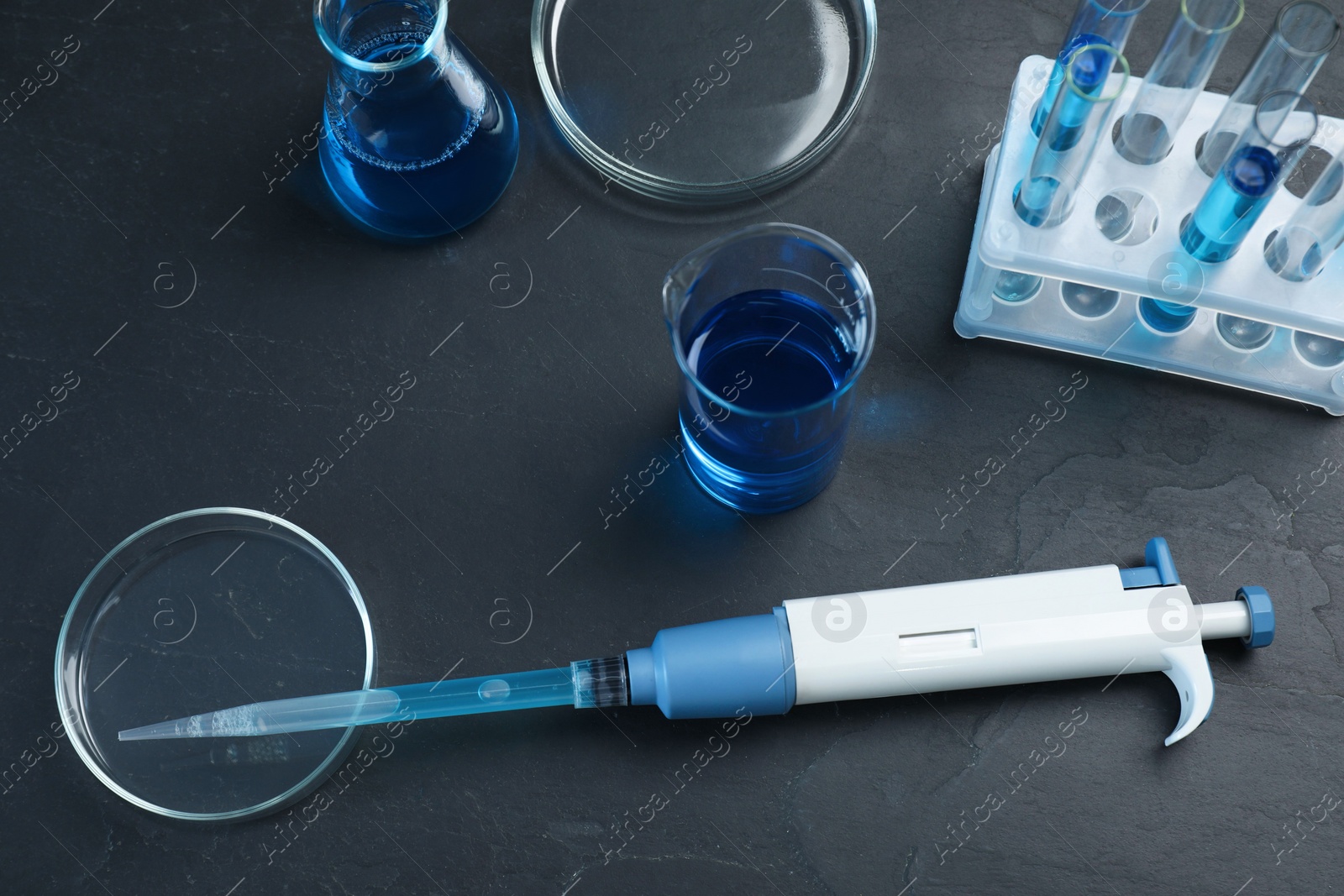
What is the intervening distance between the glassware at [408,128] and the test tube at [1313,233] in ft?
1.99

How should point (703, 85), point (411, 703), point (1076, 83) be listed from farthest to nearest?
point (703, 85)
point (411, 703)
point (1076, 83)

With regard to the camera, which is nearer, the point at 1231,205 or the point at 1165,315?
the point at 1231,205

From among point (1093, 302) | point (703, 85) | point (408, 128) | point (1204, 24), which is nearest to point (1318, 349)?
point (1093, 302)

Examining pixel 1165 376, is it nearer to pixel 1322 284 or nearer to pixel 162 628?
pixel 1322 284

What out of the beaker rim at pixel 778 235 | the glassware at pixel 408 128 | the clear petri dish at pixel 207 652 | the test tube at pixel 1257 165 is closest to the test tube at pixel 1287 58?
the test tube at pixel 1257 165

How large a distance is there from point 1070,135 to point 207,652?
755 mm

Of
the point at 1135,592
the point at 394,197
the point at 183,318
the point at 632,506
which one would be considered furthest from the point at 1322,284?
the point at 183,318

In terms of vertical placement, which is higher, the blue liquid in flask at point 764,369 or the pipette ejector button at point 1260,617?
the blue liquid in flask at point 764,369

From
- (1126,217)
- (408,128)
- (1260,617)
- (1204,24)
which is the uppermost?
(408,128)

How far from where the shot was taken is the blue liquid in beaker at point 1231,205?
0.75m

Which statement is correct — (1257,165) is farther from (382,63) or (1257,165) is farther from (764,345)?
(382,63)

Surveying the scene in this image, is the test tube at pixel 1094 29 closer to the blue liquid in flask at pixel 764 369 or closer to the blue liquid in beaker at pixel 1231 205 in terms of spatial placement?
the blue liquid in beaker at pixel 1231 205

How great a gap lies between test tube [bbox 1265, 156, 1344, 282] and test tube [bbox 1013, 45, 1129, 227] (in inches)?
5.9

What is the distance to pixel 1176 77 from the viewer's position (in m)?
0.79
